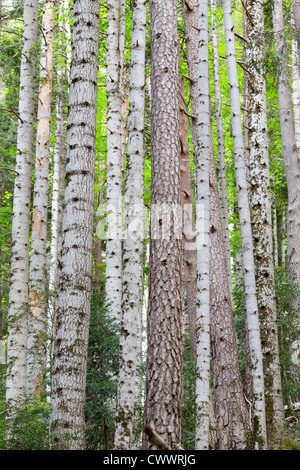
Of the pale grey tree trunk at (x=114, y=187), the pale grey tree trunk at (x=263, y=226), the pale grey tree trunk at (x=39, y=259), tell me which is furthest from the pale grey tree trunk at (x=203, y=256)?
the pale grey tree trunk at (x=114, y=187)

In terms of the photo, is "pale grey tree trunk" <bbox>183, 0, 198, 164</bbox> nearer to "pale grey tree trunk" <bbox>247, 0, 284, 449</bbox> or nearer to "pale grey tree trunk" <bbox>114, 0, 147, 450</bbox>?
"pale grey tree trunk" <bbox>247, 0, 284, 449</bbox>

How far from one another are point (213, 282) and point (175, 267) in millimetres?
2854

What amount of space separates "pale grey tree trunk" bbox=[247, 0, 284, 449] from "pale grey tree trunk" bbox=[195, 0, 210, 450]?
1390mm

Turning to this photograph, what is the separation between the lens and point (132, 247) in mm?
6016

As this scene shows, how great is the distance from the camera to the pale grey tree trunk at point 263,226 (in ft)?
22.9

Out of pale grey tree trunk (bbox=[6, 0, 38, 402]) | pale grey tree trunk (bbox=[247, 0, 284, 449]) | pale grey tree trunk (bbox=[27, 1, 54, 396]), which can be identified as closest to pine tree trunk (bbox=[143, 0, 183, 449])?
pale grey tree trunk (bbox=[247, 0, 284, 449])

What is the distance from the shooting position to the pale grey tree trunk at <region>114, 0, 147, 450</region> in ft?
17.8

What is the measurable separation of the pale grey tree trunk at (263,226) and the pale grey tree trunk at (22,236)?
360 centimetres

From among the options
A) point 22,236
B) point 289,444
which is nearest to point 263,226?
point 289,444

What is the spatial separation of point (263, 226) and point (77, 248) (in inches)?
138

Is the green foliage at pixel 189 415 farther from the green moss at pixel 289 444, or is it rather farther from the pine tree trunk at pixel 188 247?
the pine tree trunk at pixel 188 247

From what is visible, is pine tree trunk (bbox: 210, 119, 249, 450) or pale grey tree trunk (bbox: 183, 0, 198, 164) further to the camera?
pale grey tree trunk (bbox: 183, 0, 198, 164)

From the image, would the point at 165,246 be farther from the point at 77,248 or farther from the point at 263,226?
the point at 263,226

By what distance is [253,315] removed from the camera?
21.7ft
